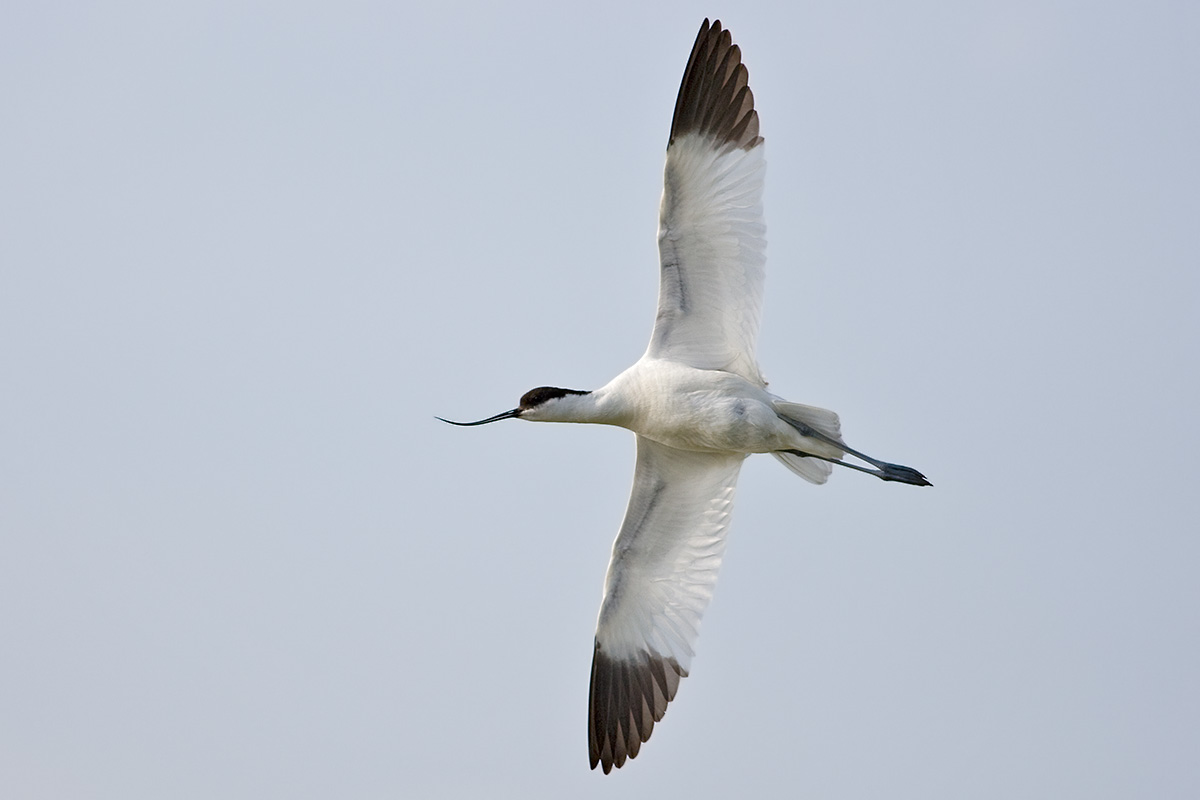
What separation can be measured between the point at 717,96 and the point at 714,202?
76 cm

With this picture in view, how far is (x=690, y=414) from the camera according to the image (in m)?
10.6

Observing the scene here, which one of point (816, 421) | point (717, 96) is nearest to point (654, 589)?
point (816, 421)

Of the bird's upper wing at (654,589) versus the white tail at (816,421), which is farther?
the bird's upper wing at (654,589)

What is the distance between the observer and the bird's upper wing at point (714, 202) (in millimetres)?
10336

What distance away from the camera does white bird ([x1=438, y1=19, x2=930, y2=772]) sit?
10.4 m

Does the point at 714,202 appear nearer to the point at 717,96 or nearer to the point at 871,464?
the point at 717,96

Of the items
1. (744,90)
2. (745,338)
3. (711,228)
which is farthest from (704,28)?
(745,338)

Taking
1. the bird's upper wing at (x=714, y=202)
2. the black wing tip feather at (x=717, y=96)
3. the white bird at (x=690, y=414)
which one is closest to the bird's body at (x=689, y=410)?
the white bird at (x=690, y=414)

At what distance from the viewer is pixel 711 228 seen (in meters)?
10.4

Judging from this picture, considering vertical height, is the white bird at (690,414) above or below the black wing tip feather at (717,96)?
below

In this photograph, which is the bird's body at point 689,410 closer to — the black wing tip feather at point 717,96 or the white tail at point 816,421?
the white tail at point 816,421

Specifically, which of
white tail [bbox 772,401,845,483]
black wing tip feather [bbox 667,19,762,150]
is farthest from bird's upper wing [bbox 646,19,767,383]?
white tail [bbox 772,401,845,483]

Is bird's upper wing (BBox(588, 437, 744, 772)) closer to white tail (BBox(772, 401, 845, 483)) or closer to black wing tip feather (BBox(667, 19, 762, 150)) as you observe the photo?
white tail (BBox(772, 401, 845, 483))

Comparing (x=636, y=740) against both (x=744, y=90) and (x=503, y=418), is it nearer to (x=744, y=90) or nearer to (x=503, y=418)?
(x=503, y=418)
